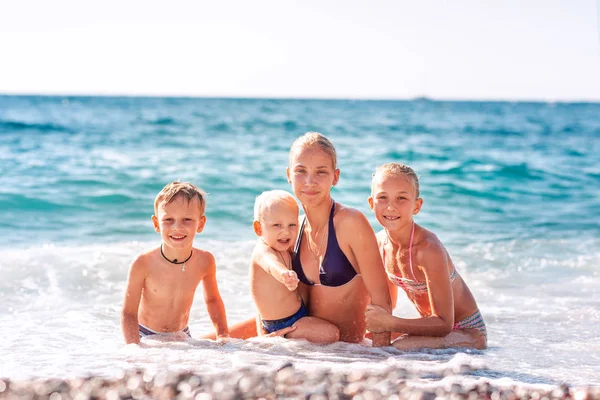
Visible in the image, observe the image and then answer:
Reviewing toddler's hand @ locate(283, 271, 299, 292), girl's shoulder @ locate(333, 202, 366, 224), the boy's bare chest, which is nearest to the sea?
the boy's bare chest

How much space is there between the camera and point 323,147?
4.76 m

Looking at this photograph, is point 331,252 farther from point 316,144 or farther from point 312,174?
point 316,144

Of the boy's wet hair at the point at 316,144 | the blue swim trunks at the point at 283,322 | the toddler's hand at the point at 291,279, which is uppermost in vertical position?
the boy's wet hair at the point at 316,144

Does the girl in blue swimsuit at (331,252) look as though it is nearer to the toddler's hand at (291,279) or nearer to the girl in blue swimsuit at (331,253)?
the girl in blue swimsuit at (331,253)

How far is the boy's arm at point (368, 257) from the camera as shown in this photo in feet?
15.5

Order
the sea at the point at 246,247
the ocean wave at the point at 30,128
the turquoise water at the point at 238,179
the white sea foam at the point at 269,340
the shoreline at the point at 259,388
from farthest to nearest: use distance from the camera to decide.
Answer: the ocean wave at the point at 30,128 < the turquoise water at the point at 238,179 < the sea at the point at 246,247 < the white sea foam at the point at 269,340 < the shoreline at the point at 259,388

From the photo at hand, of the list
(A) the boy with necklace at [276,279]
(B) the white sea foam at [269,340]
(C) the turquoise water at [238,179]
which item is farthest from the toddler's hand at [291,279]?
(C) the turquoise water at [238,179]

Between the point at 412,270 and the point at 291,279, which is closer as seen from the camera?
the point at 291,279

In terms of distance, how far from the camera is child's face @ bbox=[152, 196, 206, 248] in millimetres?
4750

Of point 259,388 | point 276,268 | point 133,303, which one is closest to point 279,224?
point 276,268

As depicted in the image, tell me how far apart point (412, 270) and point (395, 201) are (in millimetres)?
498

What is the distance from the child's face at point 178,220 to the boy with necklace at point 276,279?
1.43ft

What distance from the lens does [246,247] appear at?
884 centimetres

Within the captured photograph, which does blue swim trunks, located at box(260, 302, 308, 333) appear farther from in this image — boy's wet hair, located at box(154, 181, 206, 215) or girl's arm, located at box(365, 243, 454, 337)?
boy's wet hair, located at box(154, 181, 206, 215)
